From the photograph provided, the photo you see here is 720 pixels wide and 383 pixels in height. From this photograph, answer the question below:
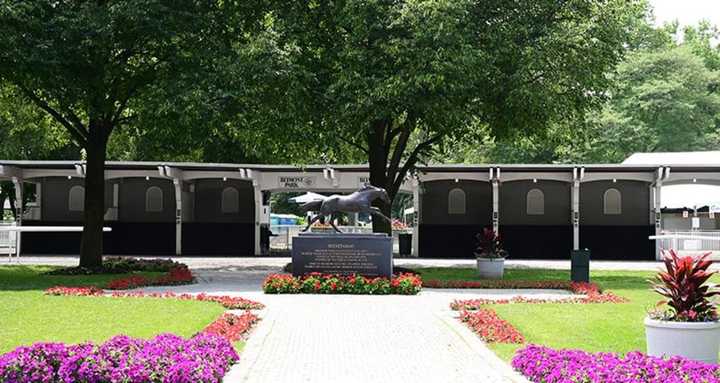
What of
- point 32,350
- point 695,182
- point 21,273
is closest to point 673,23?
point 695,182

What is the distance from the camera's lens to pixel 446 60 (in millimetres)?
20094

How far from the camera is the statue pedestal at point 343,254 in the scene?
1916 cm

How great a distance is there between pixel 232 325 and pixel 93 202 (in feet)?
40.7

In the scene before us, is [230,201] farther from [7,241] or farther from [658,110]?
[658,110]

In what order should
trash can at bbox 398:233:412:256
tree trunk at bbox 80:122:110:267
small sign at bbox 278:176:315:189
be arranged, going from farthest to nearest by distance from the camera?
trash can at bbox 398:233:412:256, small sign at bbox 278:176:315:189, tree trunk at bbox 80:122:110:267

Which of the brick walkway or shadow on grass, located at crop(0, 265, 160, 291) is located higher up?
shadow on grass, located at crop(0, 265, 160, 291)

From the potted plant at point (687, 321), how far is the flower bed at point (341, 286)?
9.17m

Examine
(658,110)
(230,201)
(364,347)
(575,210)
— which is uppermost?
(658,110)

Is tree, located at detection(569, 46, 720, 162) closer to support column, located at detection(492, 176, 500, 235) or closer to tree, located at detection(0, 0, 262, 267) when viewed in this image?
support column, located at detection(492, 176, 500, 235)

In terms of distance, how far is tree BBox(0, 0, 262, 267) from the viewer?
1969 centimetres

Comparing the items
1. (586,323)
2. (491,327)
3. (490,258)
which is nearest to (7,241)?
(490,258)

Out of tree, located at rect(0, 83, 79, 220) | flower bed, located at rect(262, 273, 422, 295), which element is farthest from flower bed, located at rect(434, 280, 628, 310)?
tree, located at rect(0, 83, 79, 220)

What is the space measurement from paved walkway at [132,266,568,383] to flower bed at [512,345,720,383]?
1.05ft

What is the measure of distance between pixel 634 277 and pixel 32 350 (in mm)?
18392
